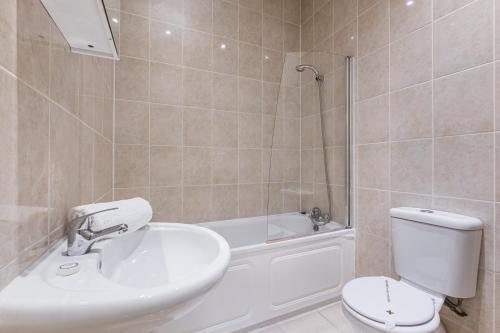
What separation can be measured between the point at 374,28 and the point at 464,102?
873 mm

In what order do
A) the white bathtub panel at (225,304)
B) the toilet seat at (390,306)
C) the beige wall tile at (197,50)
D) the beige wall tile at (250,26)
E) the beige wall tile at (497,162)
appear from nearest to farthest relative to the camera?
the toilet seat at (390,306)
the beige wall tile at (497,162)
the white bathtub panel at (225,304)
the beige wall tile at (197,50)
the beige wall tile at (250,26)

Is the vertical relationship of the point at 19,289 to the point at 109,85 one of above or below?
below

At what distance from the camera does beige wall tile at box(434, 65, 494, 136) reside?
3.84 ft

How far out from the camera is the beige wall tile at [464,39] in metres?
1.18

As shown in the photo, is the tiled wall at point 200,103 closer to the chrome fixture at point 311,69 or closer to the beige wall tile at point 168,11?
the beige wall tile at point 168,11

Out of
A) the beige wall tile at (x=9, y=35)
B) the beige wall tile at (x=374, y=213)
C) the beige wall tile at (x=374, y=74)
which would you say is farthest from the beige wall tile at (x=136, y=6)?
the beige wall tile at (x=374, y=213)

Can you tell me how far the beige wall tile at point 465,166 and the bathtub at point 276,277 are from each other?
2.59ft

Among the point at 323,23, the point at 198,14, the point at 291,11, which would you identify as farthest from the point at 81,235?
the point at 291,11

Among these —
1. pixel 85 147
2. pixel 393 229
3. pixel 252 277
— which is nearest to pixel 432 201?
pixel 393 229

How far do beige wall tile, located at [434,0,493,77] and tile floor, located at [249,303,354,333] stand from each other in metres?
1.70

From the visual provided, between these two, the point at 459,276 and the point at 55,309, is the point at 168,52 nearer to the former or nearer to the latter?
the point at 55,309

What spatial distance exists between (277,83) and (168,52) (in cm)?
107

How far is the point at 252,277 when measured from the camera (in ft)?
5.04

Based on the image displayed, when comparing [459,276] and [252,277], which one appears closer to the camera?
[459,276]
